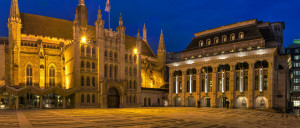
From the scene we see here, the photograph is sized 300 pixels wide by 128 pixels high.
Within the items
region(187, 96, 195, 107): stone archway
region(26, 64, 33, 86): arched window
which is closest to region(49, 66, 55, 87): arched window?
region(26, 64, 33, 86): arched window

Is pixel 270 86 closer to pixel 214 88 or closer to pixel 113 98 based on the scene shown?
pixel 214 88

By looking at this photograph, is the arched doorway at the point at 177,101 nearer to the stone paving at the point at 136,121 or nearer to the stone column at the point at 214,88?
the stone column at the point at 214,88

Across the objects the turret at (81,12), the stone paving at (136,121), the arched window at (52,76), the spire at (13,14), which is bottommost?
the stone paving at (136,121)

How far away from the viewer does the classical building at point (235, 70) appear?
51781mm

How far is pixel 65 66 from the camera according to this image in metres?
61.2

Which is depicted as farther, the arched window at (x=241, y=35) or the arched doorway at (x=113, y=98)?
the arched window at (x=241, y=35)

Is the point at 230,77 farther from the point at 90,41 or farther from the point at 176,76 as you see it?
the point at 90,41

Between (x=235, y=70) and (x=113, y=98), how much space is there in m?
Result: 30.5

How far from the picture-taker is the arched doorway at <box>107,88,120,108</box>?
196 ft

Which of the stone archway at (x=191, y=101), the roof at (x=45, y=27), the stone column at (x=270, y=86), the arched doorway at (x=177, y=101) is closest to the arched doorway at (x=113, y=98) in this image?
the roof at (x=45, y=27)

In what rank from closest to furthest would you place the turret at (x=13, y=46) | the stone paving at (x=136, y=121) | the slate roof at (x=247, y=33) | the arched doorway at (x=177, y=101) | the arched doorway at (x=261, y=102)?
the stone paving at (x=136, y=121) < the arched doorway at (x=261, y=102) < the turret at (x=13, y=46) < the slate roof at (x=247, y=33) < the arched doorway at (x=177, y=101)

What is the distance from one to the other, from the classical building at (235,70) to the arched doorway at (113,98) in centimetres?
1764

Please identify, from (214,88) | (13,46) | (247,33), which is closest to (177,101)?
(214,88)

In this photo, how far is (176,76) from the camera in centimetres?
7038
